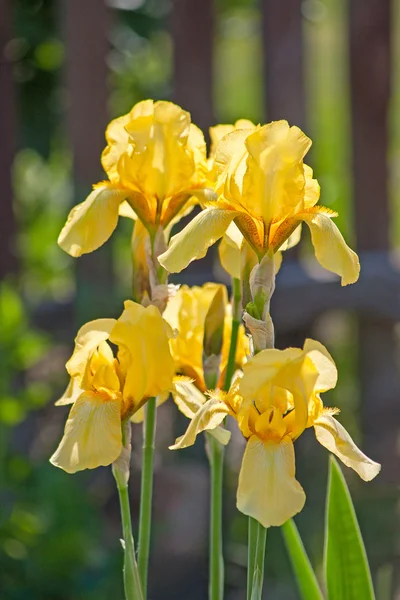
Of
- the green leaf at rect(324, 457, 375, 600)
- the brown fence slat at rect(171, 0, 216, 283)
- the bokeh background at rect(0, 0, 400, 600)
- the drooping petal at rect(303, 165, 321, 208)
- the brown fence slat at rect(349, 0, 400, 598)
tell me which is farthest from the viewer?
the brown fence slat at rect(349, 0, 400, 598)

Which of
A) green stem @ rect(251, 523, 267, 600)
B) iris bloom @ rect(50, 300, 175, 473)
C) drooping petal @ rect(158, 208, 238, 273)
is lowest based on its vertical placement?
green stem @ rect(251, 523, 267, 600)

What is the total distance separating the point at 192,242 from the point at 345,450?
0.21 metres

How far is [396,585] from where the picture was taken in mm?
2402

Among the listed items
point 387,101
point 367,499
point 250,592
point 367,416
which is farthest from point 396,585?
point 250,592

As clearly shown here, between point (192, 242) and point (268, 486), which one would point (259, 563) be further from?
point (192, 242)

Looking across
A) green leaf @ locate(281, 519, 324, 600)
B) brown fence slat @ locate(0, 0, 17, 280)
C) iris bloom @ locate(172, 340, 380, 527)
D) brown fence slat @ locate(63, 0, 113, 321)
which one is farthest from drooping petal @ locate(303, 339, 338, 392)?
brown fence slat @ locate(0, 0, 17, 280)

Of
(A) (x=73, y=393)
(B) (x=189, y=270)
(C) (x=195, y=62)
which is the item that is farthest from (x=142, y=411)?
(C) (x=195, y=62)

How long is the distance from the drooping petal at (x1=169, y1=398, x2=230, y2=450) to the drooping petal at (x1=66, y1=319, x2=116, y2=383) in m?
0.12

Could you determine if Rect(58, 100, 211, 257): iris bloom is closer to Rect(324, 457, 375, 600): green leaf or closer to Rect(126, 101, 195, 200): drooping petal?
Rect(126, 101, 195, 200): drooping petal

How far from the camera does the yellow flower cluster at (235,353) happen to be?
30.9 inches

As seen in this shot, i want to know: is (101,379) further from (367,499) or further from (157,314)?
(367,499)

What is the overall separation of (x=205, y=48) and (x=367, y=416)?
1143 mm

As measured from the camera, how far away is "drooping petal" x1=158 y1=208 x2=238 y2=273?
80 centimetres

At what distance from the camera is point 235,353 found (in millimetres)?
940
